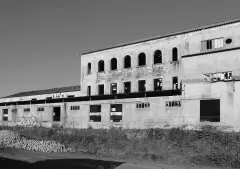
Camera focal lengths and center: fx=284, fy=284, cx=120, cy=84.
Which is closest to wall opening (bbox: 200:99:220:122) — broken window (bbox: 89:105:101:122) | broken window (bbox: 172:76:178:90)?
broken window (bbox: 172:76:178:90)

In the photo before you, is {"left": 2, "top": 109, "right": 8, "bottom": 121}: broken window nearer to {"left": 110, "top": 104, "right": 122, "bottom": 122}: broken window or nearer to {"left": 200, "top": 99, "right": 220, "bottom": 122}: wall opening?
{"left": 110, "top": 104, "right": 122, "bottom": 122}: broken window

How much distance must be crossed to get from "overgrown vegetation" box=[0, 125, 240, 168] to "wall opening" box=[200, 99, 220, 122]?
78cm

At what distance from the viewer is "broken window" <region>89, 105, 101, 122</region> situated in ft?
100

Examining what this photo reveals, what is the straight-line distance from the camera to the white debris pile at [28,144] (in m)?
23.3

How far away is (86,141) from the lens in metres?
25.0

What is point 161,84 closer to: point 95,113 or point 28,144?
point 95,113

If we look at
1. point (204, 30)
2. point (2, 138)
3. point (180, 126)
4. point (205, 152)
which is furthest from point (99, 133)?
point (204, 30)

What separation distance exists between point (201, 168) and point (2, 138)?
1992 cm

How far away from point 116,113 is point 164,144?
26.8ft

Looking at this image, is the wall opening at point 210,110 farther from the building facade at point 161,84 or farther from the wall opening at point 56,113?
the wall opening at point 56,113

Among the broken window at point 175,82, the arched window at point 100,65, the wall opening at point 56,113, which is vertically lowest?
the wall opening at point 56,113

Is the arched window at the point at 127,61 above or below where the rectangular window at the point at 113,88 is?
above

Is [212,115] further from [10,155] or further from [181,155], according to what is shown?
[10,155]

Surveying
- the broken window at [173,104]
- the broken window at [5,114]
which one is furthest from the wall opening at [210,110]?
the broken window at [5,114]
